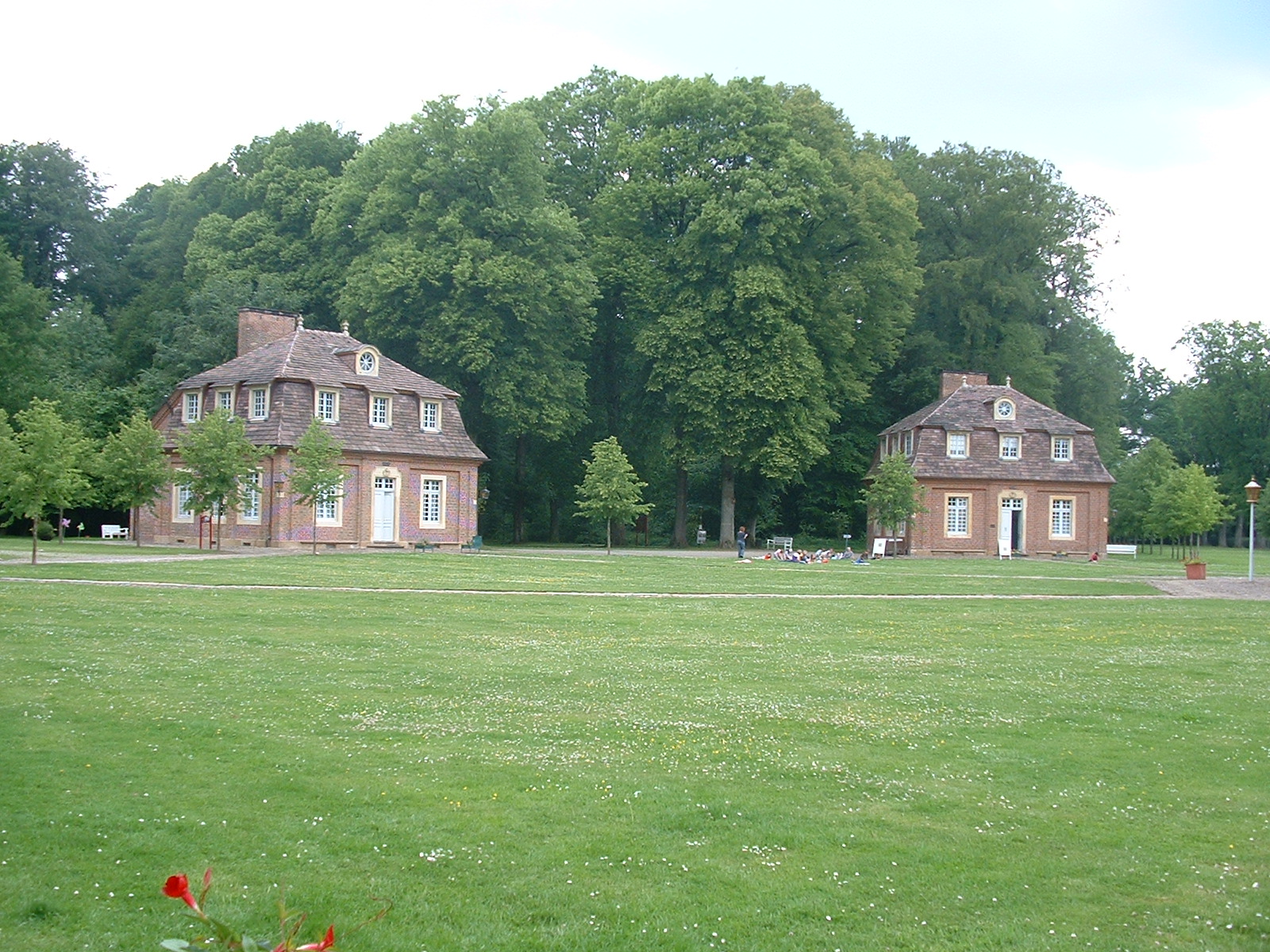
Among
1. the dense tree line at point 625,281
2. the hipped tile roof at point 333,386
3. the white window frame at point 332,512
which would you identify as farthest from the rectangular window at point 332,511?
the dense tree line at point 625,281

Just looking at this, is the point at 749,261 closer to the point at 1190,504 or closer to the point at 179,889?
the point at 1190,504

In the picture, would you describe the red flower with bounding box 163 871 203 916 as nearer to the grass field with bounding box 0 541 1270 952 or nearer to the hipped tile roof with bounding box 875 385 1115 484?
the grass field with bounding box 0 541 1270 952

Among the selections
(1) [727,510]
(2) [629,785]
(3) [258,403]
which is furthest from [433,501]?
(2) [629,785]

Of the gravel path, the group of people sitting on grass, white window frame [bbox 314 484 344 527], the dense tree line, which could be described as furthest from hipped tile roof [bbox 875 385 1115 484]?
white window frame [bbox 314 484 344 527]

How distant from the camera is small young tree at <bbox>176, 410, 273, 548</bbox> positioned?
4181 cm

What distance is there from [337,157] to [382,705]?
2357 inches

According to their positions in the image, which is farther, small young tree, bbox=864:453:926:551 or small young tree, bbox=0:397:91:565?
small young tree, bbox=864:453:926:551

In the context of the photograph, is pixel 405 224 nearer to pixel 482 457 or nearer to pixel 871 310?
pixel 482 457

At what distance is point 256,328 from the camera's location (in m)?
55.1

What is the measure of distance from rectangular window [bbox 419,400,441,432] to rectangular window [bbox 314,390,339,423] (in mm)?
4043

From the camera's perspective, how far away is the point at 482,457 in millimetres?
54750

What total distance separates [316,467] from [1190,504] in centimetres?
3958

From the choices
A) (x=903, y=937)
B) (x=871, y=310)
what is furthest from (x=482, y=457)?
(x=903, y=937)

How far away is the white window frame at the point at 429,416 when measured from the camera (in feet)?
176
